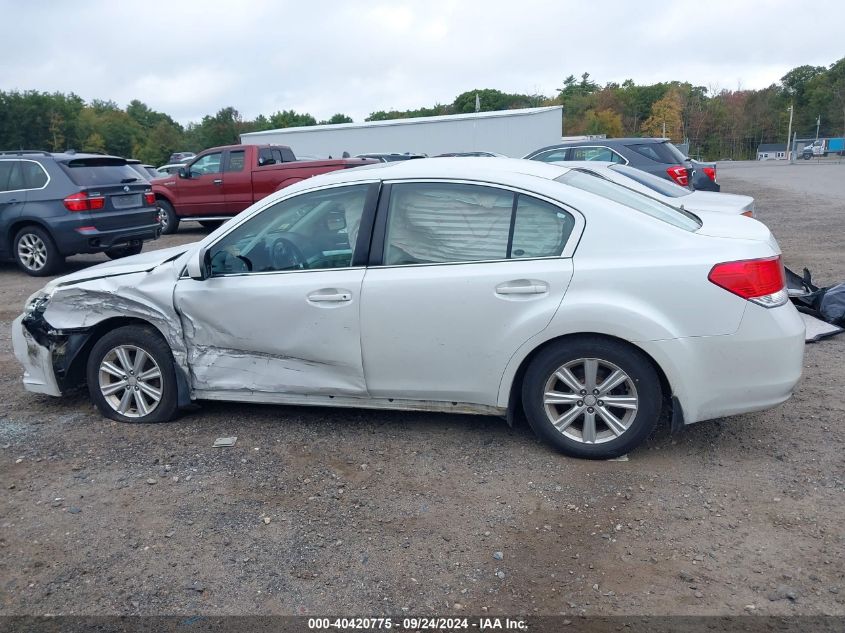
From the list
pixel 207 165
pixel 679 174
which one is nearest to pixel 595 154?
pixel 679 174

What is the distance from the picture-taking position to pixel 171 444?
15.1ft

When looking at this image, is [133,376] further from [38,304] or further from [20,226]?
[20,226]

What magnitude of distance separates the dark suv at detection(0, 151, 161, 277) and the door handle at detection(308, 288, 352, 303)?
767 centimetres

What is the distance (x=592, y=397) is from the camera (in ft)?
13.4

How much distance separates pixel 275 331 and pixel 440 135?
29.4 metres

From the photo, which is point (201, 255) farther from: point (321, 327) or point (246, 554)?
point (246, 554)

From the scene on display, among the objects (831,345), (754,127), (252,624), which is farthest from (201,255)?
(754,127)

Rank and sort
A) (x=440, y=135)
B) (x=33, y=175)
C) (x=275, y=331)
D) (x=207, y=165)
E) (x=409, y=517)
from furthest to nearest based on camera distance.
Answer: (x=440, y=135) < (x=207, y=165) < (x=33, y=175) < (x=275, y=331) < (x=409, y=517)

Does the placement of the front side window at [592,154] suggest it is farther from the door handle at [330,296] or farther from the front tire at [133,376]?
the front tire at [133,376]

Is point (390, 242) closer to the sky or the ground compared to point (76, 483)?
closer to the sky

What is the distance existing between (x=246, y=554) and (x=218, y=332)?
1664 mm

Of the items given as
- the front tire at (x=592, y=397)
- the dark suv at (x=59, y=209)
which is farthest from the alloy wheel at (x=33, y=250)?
the front tire at (x=592, y=397)

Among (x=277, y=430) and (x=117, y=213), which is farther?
(x=117, y=213)

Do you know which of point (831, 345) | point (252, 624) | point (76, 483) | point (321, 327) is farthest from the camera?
point (831, 345)
